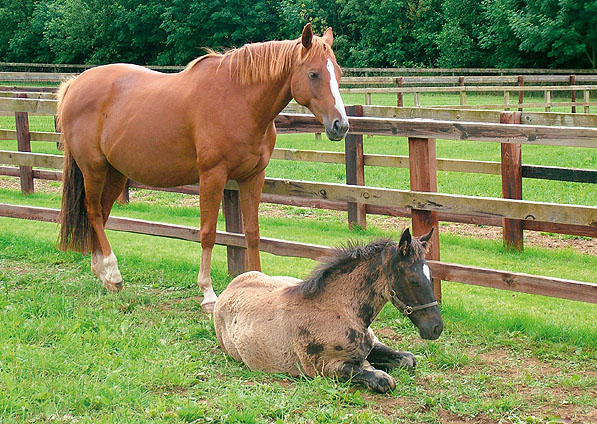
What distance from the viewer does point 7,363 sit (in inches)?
184

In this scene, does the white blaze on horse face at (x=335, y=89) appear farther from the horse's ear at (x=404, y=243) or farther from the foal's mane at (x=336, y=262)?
the horse's ear at (x=404, y=243)

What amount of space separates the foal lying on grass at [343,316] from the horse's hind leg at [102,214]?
6.76ft

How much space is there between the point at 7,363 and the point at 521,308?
397 cm

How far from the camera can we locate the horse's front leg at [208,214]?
19.5 ft

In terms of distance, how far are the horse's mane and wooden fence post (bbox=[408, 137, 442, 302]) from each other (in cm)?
107

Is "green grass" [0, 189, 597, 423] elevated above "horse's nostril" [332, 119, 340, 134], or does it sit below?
below

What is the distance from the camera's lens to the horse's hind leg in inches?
262

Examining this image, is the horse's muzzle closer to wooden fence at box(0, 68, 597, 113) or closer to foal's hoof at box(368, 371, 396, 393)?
foal's hoof at box(368, 371, 396, 393)

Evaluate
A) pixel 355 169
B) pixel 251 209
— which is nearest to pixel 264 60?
pixel 251 209

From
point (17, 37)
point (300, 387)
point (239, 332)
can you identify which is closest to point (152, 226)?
point (239, 332)

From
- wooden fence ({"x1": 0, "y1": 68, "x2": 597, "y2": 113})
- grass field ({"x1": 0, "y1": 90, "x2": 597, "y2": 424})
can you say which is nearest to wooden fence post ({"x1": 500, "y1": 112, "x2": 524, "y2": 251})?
grass field ({"x1": 0, "y1": 90, "x2": 597, "y2": 424})

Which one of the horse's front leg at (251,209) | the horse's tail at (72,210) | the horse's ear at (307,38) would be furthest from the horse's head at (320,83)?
the horse's tail at (72,210)

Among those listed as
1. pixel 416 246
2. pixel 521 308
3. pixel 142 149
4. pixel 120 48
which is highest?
pixel 120 48

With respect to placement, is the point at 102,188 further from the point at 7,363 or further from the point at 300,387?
the point at 300,387
